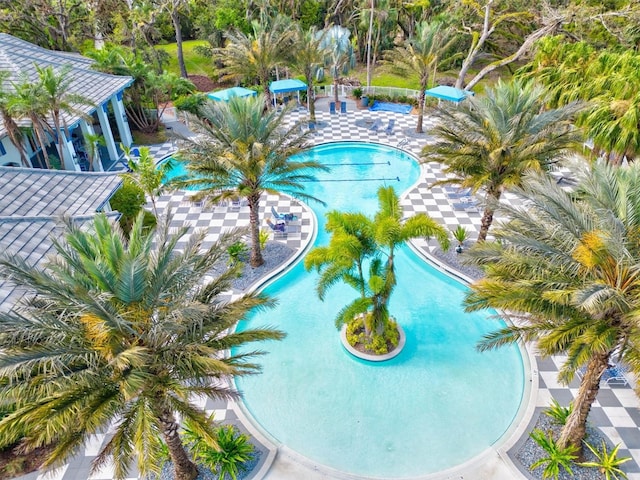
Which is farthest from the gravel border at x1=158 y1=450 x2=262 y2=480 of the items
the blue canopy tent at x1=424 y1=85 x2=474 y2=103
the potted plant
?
the blue canopy tent at x1=424 y1=85 x2=474 y2=103

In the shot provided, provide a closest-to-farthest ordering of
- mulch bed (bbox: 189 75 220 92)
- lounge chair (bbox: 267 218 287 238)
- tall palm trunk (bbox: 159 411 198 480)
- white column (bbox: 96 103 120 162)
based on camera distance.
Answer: tall palm trunk (bbox: 159 411 198 480) → lounge chair (bbox: 267 218 287 238) → white column (bbox: 96 103 120 162) → mulch bed (bbox: 189 75 220 92)

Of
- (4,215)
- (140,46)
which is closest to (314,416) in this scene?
(4,215)

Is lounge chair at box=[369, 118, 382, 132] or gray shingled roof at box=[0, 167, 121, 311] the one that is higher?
gray shingled roof at box=[0, 167, 121, 311]

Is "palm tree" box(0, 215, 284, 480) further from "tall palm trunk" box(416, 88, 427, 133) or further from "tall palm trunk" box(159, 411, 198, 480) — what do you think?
"tall palm trunk" box(416, 88, 427, 133)

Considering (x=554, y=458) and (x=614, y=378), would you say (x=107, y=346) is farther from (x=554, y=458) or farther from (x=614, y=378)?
(x=614, y=378)

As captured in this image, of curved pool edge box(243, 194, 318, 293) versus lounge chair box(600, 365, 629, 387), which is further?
curved pool edge box(243, 194, 318, 293)

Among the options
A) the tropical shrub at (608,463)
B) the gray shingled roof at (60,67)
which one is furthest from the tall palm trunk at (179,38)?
the tropical shrub at (608,463)

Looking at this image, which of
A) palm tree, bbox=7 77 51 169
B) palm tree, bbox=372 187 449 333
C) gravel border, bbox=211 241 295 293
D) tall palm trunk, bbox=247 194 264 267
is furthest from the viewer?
palm tree, bbox=7 77 51 169
